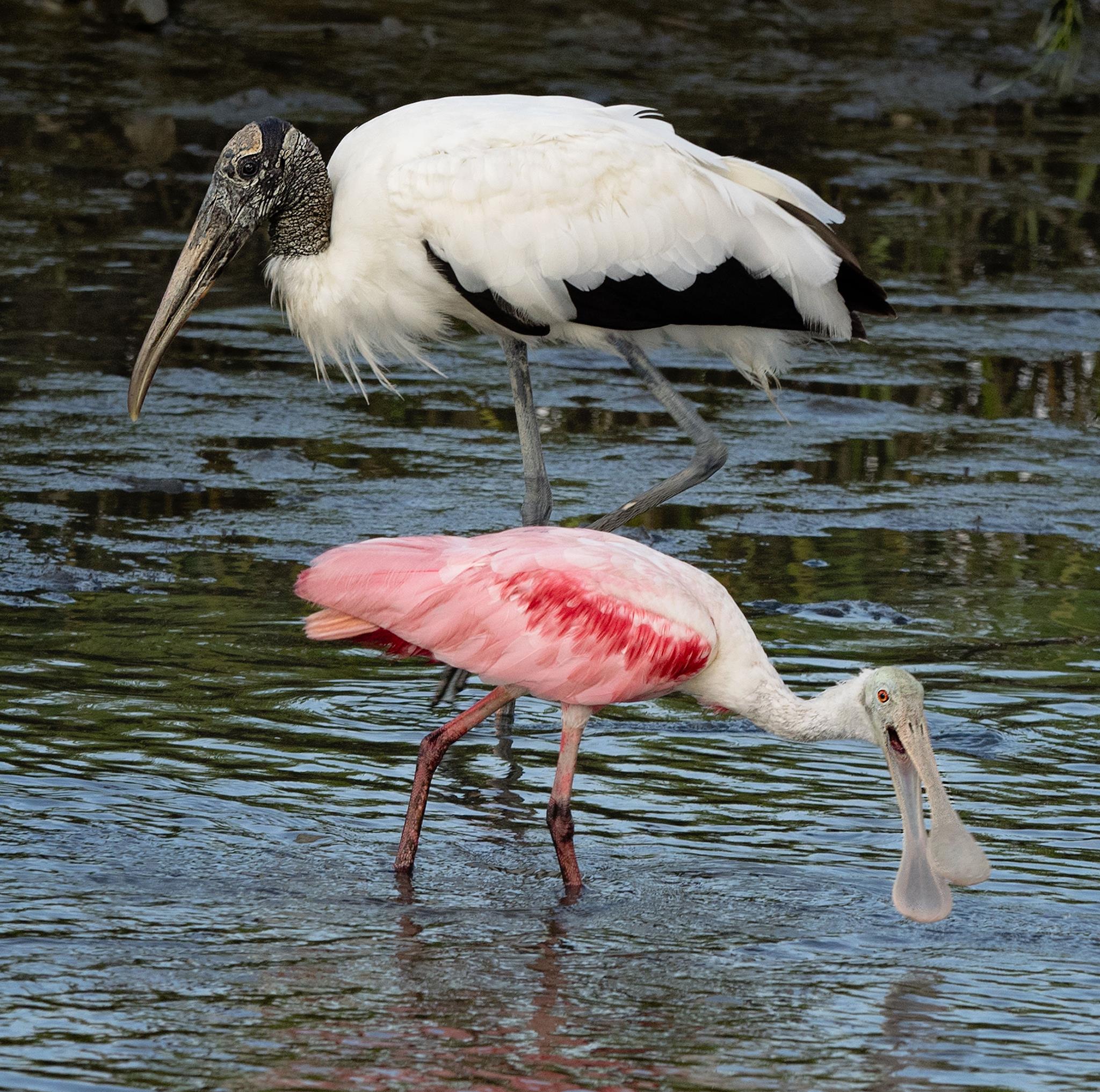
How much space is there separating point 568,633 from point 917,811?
35.9 inches

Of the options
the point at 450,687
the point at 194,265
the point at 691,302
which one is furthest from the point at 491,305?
the point at 450,687

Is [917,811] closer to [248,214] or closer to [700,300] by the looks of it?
[700,300]

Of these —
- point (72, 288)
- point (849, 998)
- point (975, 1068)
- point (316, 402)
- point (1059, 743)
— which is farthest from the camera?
point (72, 288)

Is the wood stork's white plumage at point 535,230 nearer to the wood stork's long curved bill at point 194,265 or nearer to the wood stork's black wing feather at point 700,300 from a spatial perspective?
the wood stork's black wing feather at point 700,300

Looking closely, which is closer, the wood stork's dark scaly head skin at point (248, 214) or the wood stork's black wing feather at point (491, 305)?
the wood stork's black wing feather at point (491, 305)

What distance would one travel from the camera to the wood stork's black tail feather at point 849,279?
24.3 ft

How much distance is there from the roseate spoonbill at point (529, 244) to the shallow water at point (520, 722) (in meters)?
0.81

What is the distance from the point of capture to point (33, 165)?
13914 millimetres

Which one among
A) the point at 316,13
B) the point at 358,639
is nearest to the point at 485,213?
the point at 358,639

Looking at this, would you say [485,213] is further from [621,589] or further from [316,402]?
[316,402]

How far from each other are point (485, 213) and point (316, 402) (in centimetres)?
294

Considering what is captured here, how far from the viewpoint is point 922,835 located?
502 centimetres

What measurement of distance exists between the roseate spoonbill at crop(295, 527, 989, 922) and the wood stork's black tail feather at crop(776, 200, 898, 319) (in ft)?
7.34

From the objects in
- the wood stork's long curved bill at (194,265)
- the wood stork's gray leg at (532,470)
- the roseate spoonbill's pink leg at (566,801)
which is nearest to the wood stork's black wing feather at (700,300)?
the wood stork's gray leg at (532,470)
